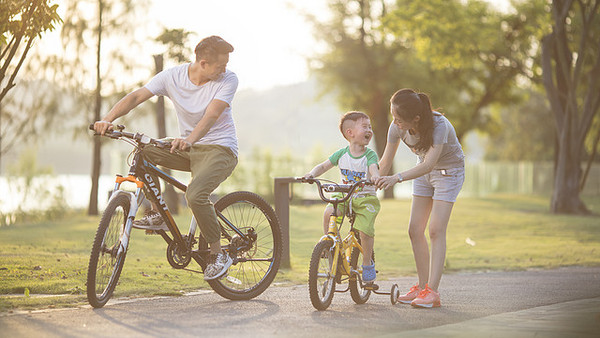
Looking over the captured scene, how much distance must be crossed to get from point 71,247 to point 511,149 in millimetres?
45759

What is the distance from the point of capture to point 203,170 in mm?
6559

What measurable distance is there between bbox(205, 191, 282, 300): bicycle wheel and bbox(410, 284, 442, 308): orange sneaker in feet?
4.21

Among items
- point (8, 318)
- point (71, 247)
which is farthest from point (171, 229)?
point (71, 247)

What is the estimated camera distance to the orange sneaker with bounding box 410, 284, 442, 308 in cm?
669

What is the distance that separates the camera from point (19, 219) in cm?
2198

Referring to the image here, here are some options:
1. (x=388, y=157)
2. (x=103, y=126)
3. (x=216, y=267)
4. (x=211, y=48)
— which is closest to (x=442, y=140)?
(x=388, y=157)

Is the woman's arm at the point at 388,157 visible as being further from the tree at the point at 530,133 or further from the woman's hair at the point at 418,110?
the tree at the point at 530,133

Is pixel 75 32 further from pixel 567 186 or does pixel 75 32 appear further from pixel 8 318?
pixel 8 318

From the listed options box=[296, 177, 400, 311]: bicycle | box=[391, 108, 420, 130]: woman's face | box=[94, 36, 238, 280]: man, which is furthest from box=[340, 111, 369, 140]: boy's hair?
box=[94, 36, 238, 280]: man

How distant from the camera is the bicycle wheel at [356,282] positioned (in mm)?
6746

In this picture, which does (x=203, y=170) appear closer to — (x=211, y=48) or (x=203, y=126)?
(x=203, y=126)

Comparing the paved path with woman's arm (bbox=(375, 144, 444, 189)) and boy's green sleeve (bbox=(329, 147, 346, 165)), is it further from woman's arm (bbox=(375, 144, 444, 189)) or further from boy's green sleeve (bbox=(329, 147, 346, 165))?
boy's green sleeve (bbox=(329, 147, 346, 165))

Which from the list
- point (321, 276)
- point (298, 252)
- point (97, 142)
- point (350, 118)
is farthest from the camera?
point (97, 142)

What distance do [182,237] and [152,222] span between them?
0.97ft
